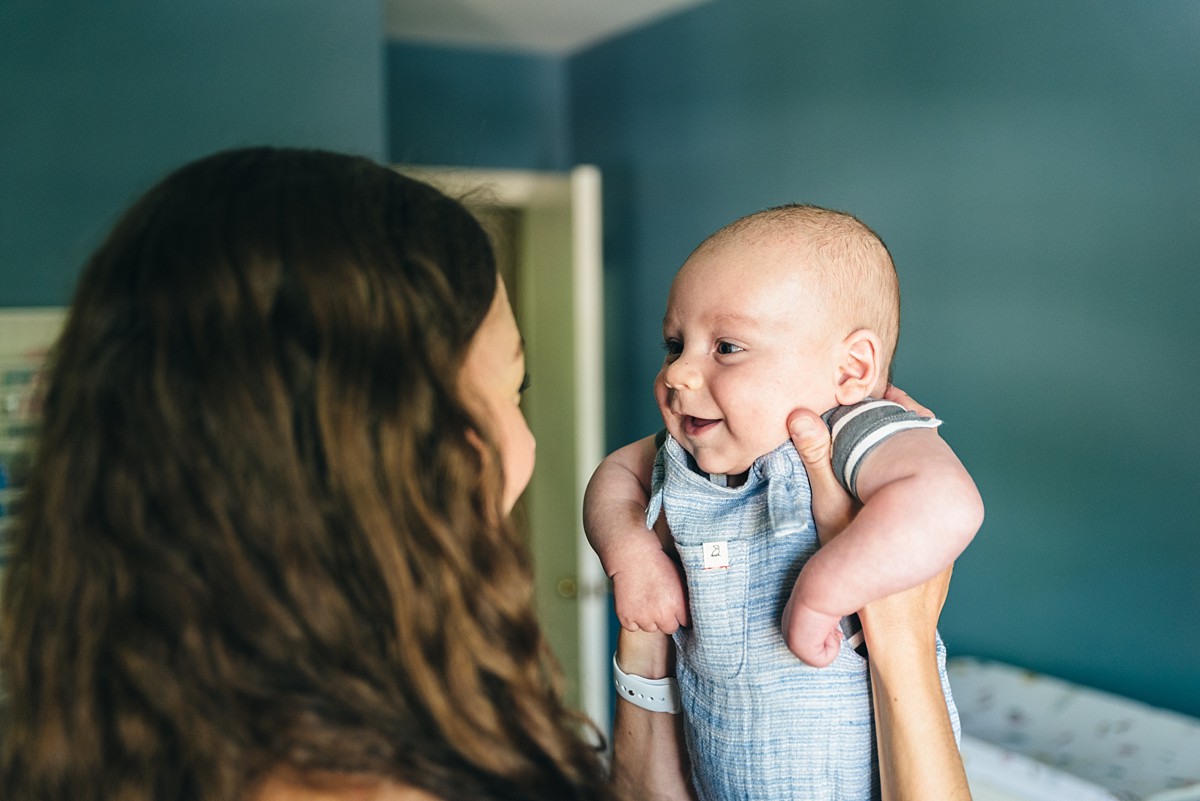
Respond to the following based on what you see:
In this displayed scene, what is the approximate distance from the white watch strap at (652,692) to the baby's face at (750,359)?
251 mm

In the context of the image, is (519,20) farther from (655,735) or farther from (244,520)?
(244,520)

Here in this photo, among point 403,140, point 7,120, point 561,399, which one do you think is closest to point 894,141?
point 561,399

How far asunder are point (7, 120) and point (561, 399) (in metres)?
1.74

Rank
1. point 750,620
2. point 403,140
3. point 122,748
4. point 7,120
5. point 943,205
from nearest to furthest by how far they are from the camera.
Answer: point 122,748 < point 750,620 < point 7,120 < point 943,205 < point 403,140

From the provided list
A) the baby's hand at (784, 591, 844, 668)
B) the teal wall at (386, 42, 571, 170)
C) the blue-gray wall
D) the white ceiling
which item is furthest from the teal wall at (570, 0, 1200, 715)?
the baby's hand at (784, 591, 844, 668)

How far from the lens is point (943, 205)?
2.43 meters

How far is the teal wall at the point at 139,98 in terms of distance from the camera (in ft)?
6.98

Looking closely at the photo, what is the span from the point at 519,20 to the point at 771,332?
2.73 meters

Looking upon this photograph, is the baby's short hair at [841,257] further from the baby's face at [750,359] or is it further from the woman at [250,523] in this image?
the woman at [250,523]

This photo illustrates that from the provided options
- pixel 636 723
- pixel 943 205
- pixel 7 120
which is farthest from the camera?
pixel 943 205

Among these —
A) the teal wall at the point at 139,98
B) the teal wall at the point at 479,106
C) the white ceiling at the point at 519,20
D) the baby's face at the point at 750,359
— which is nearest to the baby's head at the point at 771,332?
the baby's face at the point at 750,359

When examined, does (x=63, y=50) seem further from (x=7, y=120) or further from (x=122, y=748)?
(x=122, y=748)

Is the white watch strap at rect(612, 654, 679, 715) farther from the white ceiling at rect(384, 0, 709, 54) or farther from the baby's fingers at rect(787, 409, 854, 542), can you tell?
the white ceiling at rect(384, 0, 709, 54)

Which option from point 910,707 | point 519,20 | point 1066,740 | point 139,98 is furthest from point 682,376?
point 519,20
